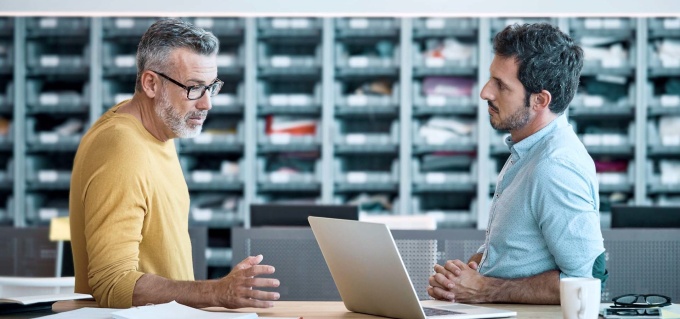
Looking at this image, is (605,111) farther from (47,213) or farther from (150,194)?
(150,194)

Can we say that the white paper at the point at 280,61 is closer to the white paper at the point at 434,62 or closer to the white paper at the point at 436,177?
the white paper at the point at 434,62

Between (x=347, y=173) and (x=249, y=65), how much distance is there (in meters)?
1.03

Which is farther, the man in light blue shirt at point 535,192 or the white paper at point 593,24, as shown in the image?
the white paper at point 593,24

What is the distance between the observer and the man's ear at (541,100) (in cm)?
238

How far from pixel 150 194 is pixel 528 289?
934mm

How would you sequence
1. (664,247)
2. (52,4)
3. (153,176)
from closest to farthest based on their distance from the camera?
(153,176)
(52,4)
(664,247)

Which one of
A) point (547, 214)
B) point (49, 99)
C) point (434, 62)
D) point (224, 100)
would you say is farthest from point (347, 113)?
point (547, 214)

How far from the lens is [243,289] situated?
6.61 ft

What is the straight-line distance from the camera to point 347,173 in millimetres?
6609

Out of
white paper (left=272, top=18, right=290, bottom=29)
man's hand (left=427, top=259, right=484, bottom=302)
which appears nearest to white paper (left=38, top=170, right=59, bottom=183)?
white paper (left=272, top=18, right=290, bottom=29)

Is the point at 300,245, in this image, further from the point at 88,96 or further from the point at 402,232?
the point at 88,96

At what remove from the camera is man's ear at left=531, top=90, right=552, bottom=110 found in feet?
7.82

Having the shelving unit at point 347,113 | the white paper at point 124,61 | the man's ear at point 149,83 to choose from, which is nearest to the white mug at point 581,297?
the man's ear at point 149,83

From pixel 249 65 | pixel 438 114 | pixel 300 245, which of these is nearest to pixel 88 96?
pixel 249 65
